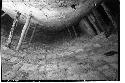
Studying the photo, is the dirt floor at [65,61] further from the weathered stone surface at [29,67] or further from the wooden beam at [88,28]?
the wooden beam at [88,28]

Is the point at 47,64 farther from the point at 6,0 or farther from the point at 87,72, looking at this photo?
the point at 6,0

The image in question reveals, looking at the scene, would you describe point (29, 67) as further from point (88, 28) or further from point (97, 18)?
point (97, 18)

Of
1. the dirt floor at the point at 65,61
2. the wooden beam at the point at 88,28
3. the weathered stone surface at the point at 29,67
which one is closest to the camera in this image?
the dirt floor at the point at 65,61

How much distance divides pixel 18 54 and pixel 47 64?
92 cm

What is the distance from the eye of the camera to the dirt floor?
123 inches

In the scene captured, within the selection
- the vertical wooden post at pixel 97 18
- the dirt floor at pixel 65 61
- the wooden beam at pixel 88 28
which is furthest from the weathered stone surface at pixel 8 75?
the vertical wooden post at pixel 97 18

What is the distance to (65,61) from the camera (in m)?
3.65

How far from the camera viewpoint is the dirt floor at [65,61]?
123 inches

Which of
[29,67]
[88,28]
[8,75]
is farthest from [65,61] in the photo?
[88,28]

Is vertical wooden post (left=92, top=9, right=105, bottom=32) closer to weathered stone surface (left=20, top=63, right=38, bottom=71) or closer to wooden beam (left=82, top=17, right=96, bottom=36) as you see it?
wooden beam (left=82, top=17, right=96, bottom=36)

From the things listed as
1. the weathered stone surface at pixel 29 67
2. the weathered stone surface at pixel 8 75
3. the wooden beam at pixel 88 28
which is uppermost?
the wooden beam at pixel 88 28


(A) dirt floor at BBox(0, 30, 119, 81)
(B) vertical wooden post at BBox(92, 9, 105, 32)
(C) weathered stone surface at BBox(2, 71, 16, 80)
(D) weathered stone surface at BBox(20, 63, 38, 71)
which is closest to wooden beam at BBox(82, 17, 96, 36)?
(B) vertical wooden post at BBox(92, 9, 105, 32)

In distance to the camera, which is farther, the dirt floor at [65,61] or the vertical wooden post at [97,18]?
the vertical wooden post at [97,18]
